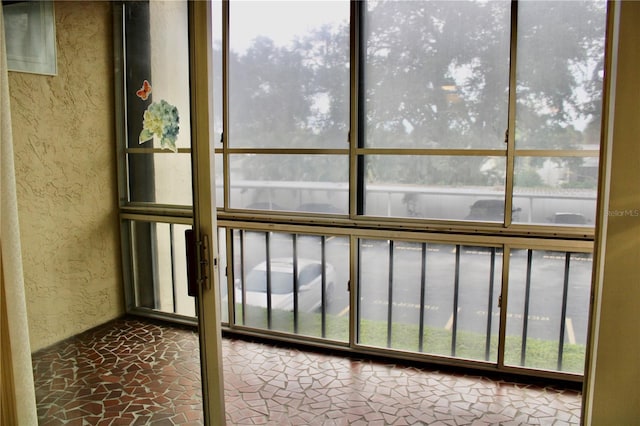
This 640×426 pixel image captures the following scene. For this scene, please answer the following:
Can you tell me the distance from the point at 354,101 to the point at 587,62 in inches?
55.1

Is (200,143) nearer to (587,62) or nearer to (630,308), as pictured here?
(630,308)

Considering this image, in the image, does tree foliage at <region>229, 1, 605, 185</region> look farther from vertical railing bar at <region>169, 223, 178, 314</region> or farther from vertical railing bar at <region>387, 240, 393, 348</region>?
vertical railing bar at <region>169, 223, 178, 314</region>

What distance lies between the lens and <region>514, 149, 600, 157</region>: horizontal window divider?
9.45ft

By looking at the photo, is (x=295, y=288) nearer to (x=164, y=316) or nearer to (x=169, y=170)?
(x=164, y=316)

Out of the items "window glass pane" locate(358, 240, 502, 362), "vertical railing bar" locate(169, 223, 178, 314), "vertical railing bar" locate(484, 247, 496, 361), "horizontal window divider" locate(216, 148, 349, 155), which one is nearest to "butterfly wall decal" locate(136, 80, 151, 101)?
Result: "vertical railing bar" locate(169, 223, 178, 314)

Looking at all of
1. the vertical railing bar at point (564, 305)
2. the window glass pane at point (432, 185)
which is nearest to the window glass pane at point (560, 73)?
the window glass pane at point (432, 185)

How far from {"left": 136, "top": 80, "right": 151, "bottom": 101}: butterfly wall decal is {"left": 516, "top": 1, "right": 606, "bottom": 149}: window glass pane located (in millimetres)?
2118

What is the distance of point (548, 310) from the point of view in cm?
307

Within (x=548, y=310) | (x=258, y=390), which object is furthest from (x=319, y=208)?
(x=548, y=310)

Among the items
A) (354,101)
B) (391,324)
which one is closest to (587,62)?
(354,101)

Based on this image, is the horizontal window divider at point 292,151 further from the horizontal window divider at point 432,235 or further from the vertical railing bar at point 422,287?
the vertical railing bar at point 422,287

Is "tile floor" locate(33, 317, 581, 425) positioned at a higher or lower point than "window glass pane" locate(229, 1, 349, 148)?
lower

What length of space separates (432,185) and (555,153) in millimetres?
745

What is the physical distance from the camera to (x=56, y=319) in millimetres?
2312
